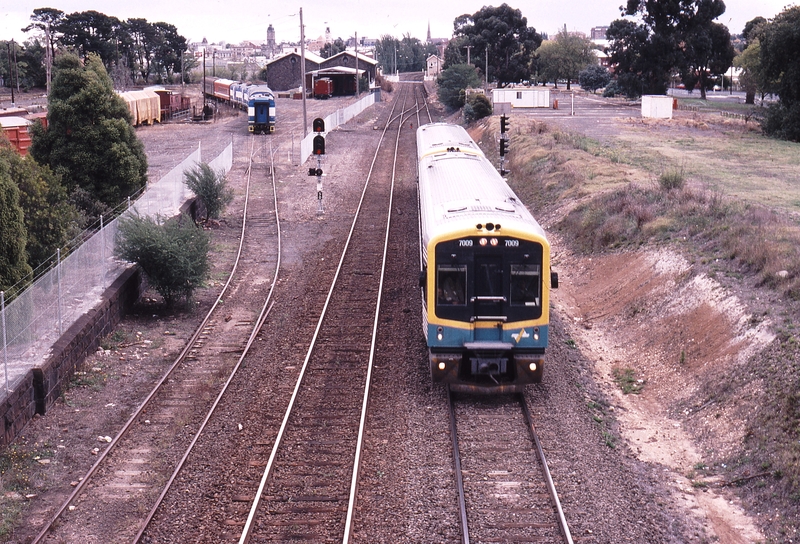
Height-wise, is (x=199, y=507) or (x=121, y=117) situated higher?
(x=121, y=117)

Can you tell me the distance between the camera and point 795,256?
16359mm

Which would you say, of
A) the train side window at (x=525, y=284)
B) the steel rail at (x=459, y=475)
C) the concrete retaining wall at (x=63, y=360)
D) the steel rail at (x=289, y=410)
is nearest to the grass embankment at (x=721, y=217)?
the train side window at (x=525, y=284)

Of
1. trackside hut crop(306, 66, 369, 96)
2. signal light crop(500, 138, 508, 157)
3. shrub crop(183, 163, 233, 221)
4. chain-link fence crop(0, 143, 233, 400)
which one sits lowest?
chain-link fence crop(0, 143, 233, 400)

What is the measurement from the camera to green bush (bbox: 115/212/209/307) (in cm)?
1864

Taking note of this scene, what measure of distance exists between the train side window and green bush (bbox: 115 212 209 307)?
862 cm

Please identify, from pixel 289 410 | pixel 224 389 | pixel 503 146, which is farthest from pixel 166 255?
pixel 503 146

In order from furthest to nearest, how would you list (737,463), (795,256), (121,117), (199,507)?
1. (121,117)
2. (795,256)
3. (737,463)
4. (199,507)

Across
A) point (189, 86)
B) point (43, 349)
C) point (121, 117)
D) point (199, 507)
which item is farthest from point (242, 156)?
point (189, 86)

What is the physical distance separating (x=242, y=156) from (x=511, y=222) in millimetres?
32359

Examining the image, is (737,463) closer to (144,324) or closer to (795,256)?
(795,256)

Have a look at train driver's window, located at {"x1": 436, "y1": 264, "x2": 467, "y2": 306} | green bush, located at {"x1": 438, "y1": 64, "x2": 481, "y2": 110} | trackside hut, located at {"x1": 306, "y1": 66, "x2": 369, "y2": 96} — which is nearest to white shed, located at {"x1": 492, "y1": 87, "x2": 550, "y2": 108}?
green bush, located at {"x1": 438, "y1": 64, "x2": 481, "y2": 110}

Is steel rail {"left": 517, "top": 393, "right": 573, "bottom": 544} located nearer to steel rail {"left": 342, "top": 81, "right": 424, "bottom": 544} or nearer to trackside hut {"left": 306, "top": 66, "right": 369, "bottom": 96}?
steel rail {"left": 342, "top": 81, "right": 424, "bottom": 544}

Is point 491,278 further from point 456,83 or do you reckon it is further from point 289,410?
point 456,83

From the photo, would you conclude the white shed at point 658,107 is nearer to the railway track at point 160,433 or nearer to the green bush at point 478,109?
the green bush at point 478,109
